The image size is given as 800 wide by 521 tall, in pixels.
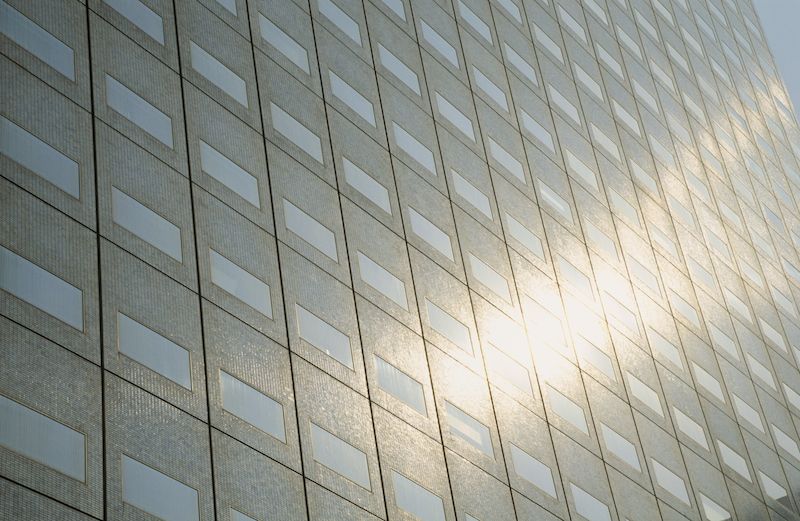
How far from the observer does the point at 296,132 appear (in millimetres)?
32156

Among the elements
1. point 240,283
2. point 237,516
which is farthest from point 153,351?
point 240,283

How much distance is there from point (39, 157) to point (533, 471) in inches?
579

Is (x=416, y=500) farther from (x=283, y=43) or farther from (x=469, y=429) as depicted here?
(x=283, y=43)

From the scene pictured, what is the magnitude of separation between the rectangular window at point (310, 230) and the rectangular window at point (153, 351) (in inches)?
245

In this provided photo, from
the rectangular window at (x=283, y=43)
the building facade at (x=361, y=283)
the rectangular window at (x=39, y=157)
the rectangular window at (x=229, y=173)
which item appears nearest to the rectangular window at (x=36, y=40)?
the building facade at (x=361, y=283)

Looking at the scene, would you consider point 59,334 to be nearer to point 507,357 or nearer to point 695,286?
point 507,357

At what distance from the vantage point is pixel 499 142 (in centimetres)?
4178

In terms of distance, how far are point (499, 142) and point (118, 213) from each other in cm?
1925

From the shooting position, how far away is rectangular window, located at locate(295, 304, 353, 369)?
1091 inches

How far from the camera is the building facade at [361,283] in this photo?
2259 cm

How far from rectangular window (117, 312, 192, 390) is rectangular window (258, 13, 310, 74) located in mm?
12144

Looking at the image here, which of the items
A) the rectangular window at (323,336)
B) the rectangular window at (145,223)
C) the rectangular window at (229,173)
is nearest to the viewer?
the rectangular window at (145,223)

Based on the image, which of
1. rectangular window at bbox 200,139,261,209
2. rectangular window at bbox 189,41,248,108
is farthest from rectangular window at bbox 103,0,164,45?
rectangular window at bbox 200,139,261,209

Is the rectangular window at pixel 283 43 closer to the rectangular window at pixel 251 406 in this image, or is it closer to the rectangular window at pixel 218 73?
the rectangular window at pixel 218 73
